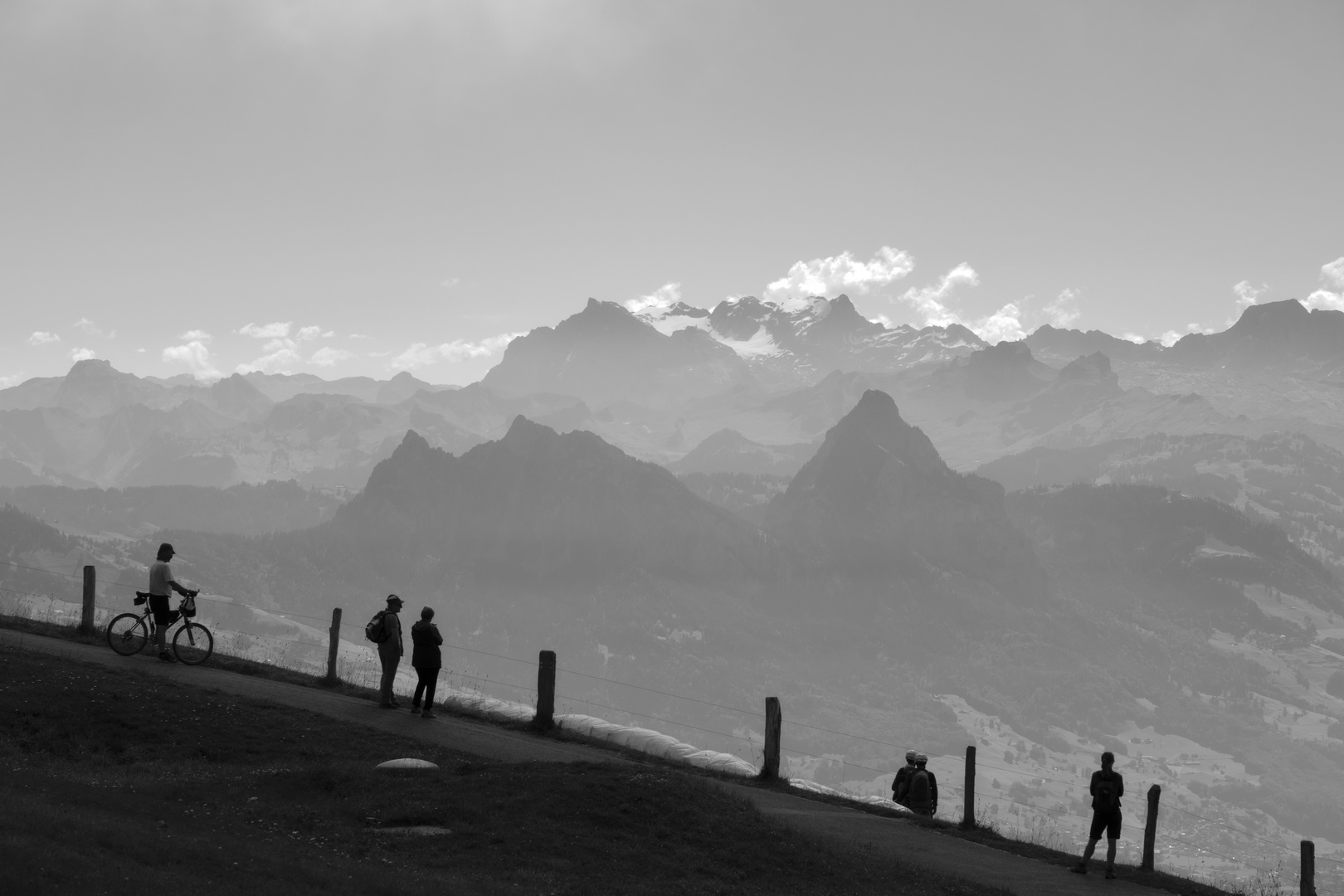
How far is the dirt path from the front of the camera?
28359 millimetres

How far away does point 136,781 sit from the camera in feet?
76.8

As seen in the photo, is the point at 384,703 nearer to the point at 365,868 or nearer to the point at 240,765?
the point at 240,765

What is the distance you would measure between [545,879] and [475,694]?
22582 mm

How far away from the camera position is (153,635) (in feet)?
125

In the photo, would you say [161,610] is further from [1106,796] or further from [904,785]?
[1106,796]

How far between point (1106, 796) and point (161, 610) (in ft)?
99.5

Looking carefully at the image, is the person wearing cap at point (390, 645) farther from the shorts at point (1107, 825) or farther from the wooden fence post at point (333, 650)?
the shorts at point (1107, 825)

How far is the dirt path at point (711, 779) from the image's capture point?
2836 cm

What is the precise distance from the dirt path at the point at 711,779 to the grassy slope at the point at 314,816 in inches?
91.2

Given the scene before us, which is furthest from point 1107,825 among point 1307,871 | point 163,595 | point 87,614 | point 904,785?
point 87,614

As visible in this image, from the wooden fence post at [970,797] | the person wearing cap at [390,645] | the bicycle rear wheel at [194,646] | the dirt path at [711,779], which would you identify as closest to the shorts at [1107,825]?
the dirt path at [711,779]

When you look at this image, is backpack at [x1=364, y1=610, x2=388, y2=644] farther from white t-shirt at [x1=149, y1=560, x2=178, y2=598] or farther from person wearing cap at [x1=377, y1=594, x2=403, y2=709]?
white t-shirt at [x1=149, y1=560, x2=178, y2=598]

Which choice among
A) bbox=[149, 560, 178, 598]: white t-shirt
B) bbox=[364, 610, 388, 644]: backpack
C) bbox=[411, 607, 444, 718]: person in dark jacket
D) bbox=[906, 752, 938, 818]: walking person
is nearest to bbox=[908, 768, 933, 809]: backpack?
bbox=[906, 752, 938, 818]: walking person

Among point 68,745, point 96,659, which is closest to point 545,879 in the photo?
point 68,745
